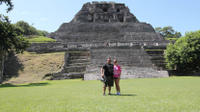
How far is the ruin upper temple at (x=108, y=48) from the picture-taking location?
1885cm

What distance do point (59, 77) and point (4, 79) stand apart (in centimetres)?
633

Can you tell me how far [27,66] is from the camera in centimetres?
2172

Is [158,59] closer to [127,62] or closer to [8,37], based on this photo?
[127,62]

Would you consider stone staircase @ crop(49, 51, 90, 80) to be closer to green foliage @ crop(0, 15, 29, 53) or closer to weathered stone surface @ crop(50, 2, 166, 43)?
green foliage @ crop(0, 15, 29, 53)

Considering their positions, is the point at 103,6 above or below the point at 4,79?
above

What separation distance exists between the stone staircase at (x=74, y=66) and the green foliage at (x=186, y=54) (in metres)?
9.84

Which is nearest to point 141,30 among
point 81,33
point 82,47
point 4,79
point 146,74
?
point 81,33

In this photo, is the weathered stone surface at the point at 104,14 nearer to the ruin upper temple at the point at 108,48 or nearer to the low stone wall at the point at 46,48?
the ruin upper temple at the point at 108,48

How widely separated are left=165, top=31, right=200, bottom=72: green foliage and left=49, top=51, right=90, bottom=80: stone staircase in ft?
32.3

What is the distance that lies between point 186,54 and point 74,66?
41.1 feet

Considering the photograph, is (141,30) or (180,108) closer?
(180,108)

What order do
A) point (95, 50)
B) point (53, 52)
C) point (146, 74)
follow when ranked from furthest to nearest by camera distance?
point (53, 52)
point (95, 50)
point (146, 74)

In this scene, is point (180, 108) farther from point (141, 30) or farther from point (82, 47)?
point (141, 30)

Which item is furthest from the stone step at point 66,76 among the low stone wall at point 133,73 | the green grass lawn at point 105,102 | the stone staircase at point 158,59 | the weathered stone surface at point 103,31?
the weathered stone surface at point 103,31
